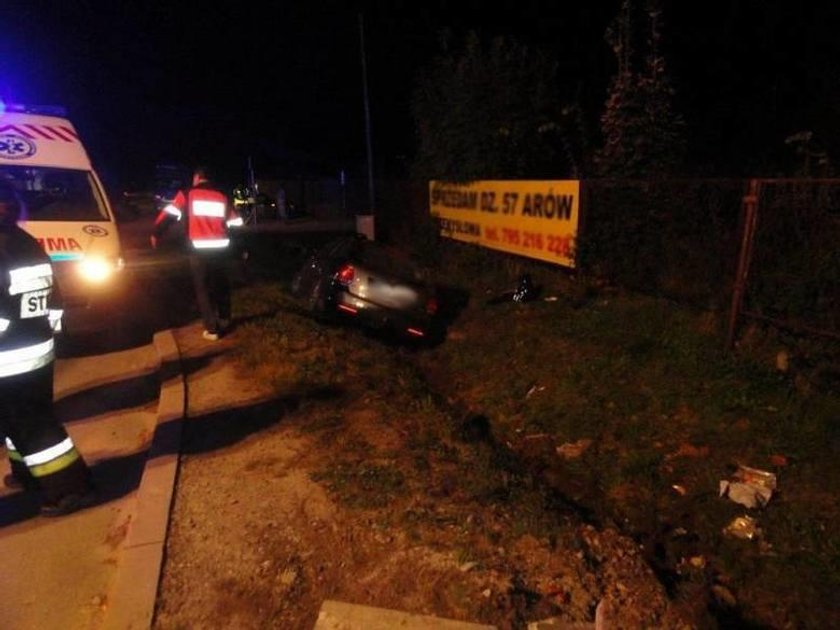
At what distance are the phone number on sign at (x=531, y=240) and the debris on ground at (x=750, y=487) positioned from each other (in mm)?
4530

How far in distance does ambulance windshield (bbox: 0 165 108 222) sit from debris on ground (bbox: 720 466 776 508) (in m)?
6.90

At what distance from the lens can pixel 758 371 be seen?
5.28m

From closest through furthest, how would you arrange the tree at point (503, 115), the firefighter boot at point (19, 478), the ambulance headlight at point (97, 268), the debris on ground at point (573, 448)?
the firefighter boot at point (19, 478)
the debris on ground at point (573, 448)
the ambulance headlight at point (97, 268)
the tree at point (503, 115)

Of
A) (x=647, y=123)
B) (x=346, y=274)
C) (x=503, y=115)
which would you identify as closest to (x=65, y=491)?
(x=346, y=274)

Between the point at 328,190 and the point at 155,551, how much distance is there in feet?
99.1

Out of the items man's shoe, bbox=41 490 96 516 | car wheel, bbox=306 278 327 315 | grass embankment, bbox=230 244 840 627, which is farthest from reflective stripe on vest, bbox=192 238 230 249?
man's shoe, bbox=41 490 96 516

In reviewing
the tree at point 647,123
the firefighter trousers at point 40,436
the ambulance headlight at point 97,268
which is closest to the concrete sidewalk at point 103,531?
the firefighter trousers at point 40,436

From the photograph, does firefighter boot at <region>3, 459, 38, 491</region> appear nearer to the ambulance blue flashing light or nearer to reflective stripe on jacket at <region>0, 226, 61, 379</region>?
reflective stripe on jacket at <region>0, 226, 61, 379</region>

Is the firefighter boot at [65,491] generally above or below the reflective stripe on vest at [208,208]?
below

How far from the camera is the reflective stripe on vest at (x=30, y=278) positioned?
11.9ft

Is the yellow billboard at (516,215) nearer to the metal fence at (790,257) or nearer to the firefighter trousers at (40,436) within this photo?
the metal fence at (790,257)

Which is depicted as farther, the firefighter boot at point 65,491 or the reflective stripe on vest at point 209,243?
the reflective stripe on vest at point 209,243

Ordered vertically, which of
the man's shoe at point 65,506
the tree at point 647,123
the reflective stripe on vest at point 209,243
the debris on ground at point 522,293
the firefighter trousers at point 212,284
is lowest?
the man's shoe at point 65,506

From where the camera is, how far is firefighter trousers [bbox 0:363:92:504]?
3.75 m
